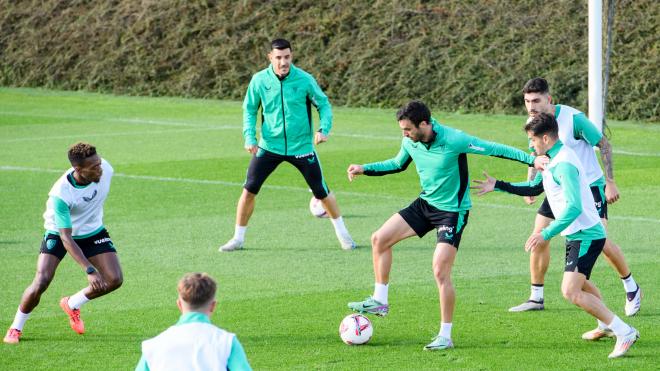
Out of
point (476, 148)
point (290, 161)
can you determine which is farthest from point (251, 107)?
point (476, 148)

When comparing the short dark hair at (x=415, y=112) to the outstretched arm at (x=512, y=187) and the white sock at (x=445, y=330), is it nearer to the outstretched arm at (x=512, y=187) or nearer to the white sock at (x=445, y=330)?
the outstretched arm at (x=512, y=187)

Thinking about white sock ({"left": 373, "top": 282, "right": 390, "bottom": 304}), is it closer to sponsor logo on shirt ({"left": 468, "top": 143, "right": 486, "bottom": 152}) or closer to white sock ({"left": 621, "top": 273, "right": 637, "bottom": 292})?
sponsor logo on shirt ({"left": 468, "top": 143, "right": 486, "bottom": 152})

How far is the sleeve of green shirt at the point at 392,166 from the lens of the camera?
10.4 metres

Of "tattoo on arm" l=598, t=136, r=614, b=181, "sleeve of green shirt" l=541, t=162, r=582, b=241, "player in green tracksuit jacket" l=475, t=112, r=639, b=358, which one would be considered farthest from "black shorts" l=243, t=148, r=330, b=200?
"sleeve of green shirt" l=541, t=162, r=582, b=241

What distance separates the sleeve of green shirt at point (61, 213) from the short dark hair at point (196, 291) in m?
4.15

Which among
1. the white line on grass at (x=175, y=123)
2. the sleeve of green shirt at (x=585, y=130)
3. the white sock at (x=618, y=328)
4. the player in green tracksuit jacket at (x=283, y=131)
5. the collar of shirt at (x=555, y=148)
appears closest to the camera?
the white sock at (x=618, y=328)

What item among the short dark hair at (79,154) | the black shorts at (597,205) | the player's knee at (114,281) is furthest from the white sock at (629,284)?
the short dark hair at (79,154)

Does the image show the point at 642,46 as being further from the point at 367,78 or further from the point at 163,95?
the point at 163,95

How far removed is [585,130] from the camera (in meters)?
10.7

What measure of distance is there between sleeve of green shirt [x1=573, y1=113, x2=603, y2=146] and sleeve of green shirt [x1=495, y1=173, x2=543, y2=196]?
88cm

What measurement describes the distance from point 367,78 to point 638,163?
12102 mm

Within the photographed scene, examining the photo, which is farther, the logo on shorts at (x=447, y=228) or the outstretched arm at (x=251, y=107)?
the outstretched arm at (x=251, y=107)

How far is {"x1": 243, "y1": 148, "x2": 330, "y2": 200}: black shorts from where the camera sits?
1424 centimetres

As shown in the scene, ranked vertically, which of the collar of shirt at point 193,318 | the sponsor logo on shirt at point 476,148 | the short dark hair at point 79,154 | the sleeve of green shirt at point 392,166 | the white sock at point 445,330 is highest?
the short dark hair at point 79,154
